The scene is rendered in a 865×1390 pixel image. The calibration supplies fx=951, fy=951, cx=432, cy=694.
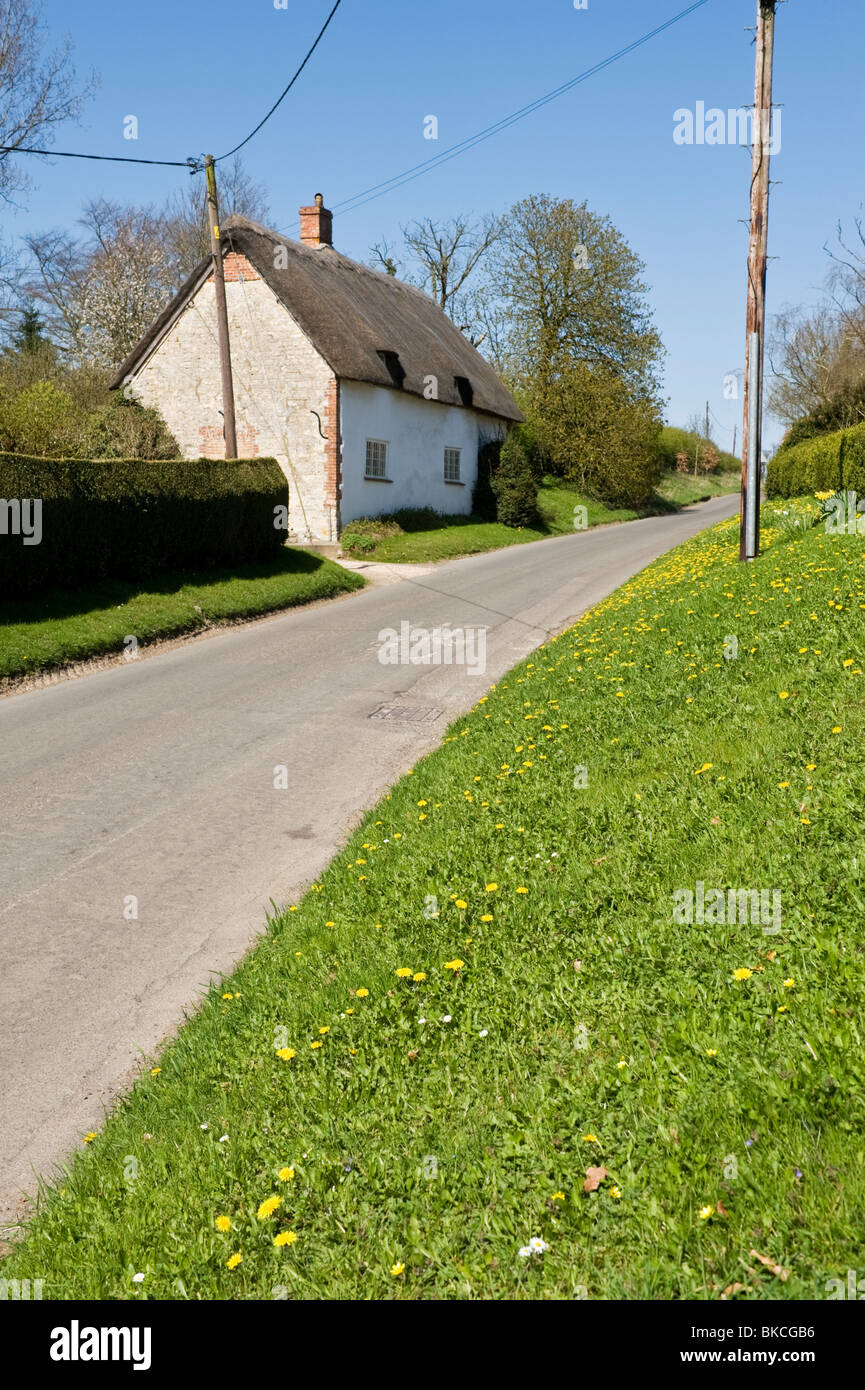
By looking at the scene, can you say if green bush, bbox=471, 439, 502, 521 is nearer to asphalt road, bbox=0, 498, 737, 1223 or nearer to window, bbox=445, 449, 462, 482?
window, bbox=445, 449, 462, 482

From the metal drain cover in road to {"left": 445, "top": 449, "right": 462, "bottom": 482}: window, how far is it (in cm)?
2312

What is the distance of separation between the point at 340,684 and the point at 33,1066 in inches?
305

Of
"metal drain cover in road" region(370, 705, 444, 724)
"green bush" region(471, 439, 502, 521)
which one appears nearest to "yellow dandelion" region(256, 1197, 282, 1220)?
"metal drain cover in road" region(370, 705, 444, 724)

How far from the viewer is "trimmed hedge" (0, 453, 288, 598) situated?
14555mm

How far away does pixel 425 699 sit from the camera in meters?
11.4

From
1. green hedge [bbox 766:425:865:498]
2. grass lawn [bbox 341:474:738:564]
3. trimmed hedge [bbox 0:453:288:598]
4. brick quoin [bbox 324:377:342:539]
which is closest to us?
trimmed hedge [bbox 0:453:288:598]

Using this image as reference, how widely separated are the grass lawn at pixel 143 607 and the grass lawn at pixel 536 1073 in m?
8.51

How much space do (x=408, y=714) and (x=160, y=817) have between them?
368 cm

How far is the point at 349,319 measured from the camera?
27.6 meters

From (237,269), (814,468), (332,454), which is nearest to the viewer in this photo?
(814,468)

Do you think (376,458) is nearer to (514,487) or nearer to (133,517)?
(514,487)

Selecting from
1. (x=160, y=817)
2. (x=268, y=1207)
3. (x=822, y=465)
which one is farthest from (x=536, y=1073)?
(x=822, y=465)

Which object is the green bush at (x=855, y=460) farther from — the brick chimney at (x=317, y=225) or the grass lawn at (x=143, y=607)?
the brick chimney at (x=317, y=225)

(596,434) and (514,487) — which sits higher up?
(596,434)
